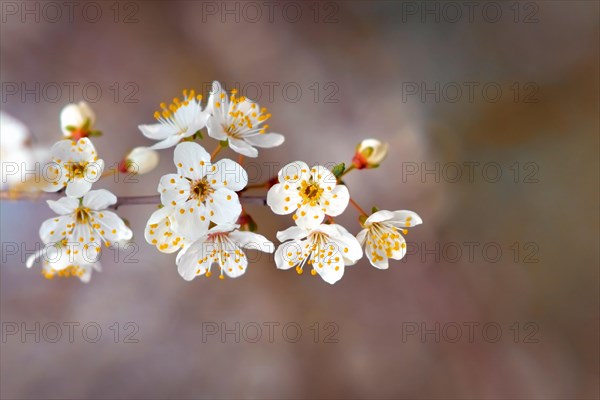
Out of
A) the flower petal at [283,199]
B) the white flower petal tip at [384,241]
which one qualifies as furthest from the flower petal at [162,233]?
the white flower petal tip at [384,241]

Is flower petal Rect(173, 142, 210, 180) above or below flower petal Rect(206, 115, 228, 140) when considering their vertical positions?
below

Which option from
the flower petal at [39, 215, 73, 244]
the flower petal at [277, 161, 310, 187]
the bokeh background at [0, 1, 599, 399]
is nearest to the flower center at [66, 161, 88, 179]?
the flower petal at [39, 215, 73, 244]

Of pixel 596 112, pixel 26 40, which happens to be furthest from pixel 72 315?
pixel 596 112

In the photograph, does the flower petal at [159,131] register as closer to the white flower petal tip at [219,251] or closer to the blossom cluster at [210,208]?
the blossom cluster at [210,208]

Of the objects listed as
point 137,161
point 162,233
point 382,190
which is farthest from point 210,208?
point 382,190

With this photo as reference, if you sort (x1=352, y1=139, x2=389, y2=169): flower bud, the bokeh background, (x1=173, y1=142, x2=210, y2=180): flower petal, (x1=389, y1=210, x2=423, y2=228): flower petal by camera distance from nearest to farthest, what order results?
(x1=173, y1=142, x2=210, y2=180): flower petal → (x1=389, y1=210, x2=423, y2=228): flower petal → (x1=352, y1=139, x2=389, y2=169): flower bud → the bokeh background

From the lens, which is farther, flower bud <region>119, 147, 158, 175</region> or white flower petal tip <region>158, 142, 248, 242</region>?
flower bud <region>119, 147, 158, 175</region>

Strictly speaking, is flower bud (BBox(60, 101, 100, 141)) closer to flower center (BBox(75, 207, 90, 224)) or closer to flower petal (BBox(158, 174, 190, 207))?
flower center (BBox(75, 207, 90, 224))
